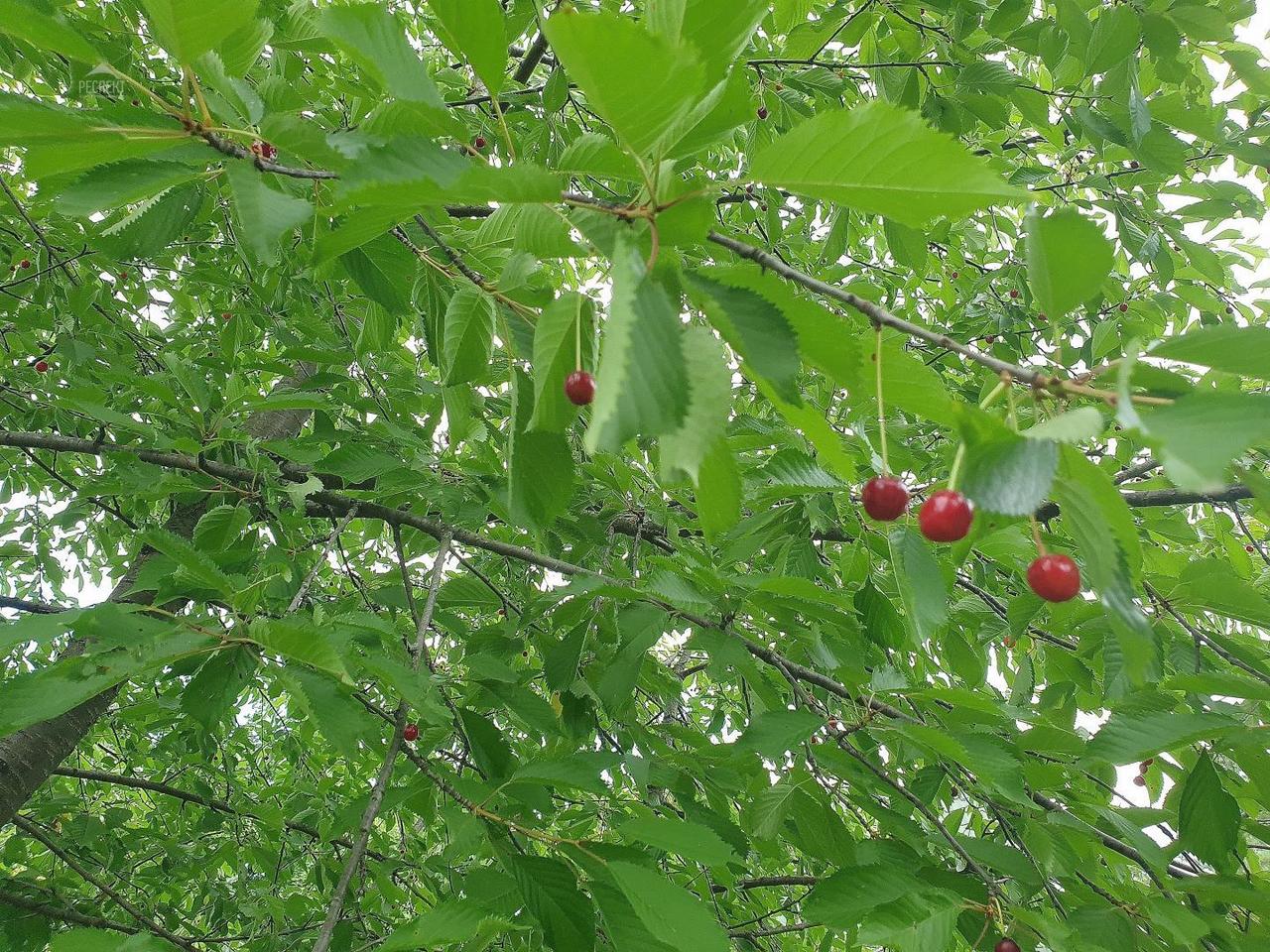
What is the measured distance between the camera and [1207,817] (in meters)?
1.74

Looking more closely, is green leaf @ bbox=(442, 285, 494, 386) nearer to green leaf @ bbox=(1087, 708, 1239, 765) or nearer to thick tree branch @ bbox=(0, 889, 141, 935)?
green leaf @ bbox=(1087, 708, 1239, 765)

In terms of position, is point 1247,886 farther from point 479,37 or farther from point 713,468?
point 479,37

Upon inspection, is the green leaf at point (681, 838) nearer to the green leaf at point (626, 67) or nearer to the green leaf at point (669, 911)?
the green leaf at point (669, 911)

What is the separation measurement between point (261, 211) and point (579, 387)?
0.46m

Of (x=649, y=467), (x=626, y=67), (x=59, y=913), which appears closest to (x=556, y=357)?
(x=626, y=67)

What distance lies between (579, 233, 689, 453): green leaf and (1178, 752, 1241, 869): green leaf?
171 centimetres

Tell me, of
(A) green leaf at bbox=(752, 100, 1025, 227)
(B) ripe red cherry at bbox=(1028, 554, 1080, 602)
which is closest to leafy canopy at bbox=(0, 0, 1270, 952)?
(A) green leaf at bbox=(752, 100, 1025, 227)

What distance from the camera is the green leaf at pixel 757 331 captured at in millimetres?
845

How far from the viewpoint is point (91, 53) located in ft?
3.05

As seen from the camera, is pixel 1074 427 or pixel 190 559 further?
pixel 190 559

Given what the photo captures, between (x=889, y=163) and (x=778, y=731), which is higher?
(x=889, y=163)

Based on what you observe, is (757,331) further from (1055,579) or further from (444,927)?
(444,927)

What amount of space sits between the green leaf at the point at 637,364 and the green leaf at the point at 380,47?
352 millimetres

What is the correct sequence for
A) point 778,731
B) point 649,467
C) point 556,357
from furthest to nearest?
point 649,467
point 778,731
point 556,357
